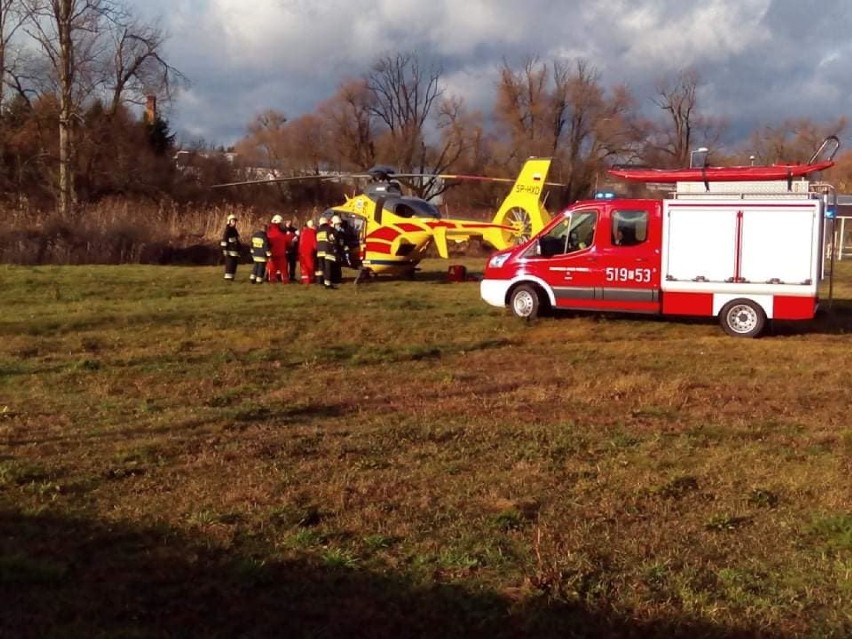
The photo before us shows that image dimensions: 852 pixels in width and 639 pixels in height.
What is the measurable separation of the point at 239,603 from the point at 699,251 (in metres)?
12.1

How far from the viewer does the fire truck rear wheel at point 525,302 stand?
1619 cm

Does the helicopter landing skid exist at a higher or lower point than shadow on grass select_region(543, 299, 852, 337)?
higher

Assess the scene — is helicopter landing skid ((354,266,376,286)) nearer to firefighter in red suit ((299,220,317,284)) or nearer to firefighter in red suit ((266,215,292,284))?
firefighter in red suit ((299,220,317,284))

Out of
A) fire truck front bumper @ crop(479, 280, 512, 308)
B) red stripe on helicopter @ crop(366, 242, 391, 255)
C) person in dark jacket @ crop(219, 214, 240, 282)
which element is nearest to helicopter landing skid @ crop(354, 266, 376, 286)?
red stripe on helicopter @ crop(366, 242, 391, 255)

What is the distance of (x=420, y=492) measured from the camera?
19.9 ft

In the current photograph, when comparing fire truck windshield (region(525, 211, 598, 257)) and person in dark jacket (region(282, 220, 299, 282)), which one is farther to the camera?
person in dark jacket (region(282, 220, 299, 282))

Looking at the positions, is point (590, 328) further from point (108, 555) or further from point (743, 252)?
point (108, 555)

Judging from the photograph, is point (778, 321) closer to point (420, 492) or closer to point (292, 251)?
point (292, 251)

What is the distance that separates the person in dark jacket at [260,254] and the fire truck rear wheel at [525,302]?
7390mm

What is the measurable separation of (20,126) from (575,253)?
39384 mm

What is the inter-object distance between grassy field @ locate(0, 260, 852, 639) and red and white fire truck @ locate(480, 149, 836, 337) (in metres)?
1.99

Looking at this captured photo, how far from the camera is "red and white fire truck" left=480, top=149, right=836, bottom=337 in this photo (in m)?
14.2

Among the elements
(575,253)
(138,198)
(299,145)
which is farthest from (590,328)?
(299,145)

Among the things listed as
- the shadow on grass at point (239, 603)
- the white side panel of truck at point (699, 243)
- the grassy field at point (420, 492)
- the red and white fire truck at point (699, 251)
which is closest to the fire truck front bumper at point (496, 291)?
the red and white fire truck at point (699, 251)
